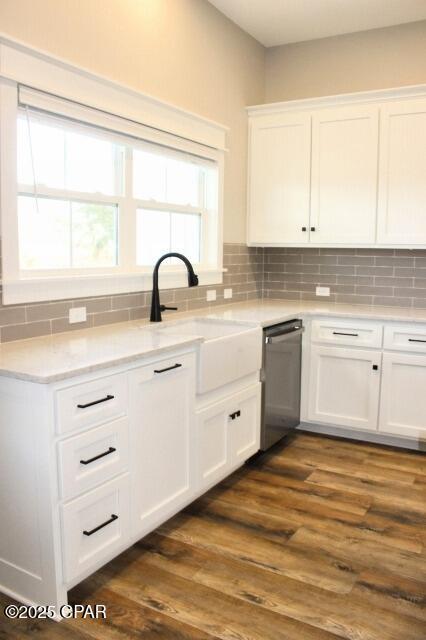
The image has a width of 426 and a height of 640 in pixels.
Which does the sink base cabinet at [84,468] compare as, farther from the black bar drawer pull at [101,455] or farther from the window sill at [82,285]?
the window sill at [82,285]

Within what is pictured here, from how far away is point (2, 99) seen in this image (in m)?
2.30

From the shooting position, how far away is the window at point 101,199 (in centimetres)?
259

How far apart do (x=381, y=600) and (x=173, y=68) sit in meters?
3.02

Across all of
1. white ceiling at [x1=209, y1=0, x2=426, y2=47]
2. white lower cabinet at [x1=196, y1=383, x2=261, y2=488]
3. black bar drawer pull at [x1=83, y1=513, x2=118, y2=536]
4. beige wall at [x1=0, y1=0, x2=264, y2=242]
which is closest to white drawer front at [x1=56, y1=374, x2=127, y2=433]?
black bar drawer pull at [x1=83, y1=513, x2=118, y2=536]

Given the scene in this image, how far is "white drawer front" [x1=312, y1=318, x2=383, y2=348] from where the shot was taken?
12.2ft

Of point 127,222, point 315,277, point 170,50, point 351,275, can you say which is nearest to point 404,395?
point 351,275

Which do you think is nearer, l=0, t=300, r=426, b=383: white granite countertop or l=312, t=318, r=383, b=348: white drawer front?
l=0, t=300, r=426, b=383: white granite countertop

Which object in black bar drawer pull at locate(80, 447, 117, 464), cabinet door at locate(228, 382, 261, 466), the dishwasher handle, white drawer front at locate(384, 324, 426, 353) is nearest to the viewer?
black bar drawer pull at locate(80, 447, 117, 464)

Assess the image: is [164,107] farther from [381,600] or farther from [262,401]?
[381,600]

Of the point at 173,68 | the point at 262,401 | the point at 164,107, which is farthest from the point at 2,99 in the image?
the point at 262,401

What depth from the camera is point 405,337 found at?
Result: 3.64 m

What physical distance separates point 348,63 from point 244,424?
2.83 m

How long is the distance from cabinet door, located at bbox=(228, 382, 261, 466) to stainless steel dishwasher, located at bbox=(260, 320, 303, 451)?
93 millimetres

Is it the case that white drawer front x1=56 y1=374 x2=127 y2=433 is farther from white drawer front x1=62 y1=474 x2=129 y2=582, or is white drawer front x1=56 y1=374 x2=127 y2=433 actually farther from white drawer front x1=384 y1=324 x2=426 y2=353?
white drawer front x1=384 y1=324 x2=426 y2=353
